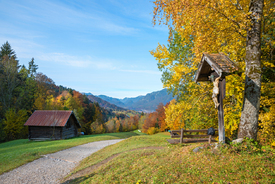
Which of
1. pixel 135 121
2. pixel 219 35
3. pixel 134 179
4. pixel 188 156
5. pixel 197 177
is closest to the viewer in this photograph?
pixel 197 177

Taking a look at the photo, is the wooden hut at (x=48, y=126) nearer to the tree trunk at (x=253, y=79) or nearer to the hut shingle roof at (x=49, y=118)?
the hut shingle roof at (x=49, y=118)

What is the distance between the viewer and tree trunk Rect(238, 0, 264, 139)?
6109 millimetres

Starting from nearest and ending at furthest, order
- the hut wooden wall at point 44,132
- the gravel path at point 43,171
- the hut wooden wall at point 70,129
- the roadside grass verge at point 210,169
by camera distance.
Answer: the roadside grass verge at point 210,169 → the gravel path at point 43,171 → the hut wooden wall at point 44,132 → the hut wooden wall at point 70,129

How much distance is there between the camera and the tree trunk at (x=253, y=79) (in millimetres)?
6109

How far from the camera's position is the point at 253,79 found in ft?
20.4

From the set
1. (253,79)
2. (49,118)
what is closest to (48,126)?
(49,118)

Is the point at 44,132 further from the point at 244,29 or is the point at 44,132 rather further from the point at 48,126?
the point at 244,29

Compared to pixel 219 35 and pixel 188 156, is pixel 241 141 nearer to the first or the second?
pixel 188 156

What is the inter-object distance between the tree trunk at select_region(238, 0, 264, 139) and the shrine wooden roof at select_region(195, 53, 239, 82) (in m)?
0.78

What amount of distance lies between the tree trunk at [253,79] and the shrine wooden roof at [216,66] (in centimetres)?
78

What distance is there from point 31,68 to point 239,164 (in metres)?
55.9

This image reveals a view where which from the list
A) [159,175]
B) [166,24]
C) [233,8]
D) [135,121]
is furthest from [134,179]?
[135,121]

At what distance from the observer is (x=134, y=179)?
237 inches

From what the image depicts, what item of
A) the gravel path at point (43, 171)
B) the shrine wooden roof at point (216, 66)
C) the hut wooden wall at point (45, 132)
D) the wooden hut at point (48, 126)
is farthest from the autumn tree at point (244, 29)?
the hut wooden wall at point (45, 132)
